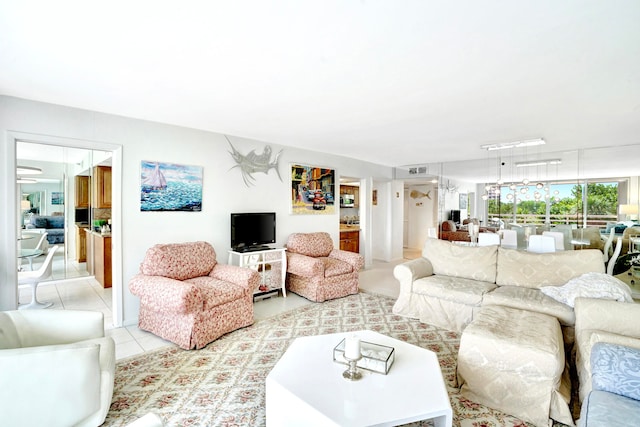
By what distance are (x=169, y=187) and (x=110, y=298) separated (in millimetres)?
2076

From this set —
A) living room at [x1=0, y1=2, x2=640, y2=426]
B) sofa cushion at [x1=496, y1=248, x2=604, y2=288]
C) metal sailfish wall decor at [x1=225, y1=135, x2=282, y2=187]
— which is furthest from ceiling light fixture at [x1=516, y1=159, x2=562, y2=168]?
metal sailfish wall decor at [x1=225, y1=135, x2=282, y2=187]

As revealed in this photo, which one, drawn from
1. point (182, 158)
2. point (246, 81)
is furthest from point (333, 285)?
point (246, 81)

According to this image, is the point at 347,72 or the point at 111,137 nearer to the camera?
the point at 347,72

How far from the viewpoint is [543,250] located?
4.18 metres

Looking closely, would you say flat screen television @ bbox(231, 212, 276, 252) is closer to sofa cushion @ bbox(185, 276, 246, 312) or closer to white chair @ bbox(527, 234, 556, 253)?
sofa cushion @ bbox(185, 276, 246, 312)

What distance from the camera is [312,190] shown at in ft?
17.7

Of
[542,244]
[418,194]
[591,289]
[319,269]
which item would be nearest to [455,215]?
[542,244]

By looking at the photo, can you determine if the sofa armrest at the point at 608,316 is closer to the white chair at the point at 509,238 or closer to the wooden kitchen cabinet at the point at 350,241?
the white chair at the point at 509,238

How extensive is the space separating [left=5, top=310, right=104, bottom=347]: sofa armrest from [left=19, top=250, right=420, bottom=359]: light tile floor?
0.82 m

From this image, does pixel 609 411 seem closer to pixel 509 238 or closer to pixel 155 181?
pixel 155 181

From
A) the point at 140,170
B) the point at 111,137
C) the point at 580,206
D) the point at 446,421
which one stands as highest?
the point at 111,137

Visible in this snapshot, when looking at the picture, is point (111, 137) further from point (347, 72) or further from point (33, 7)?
point (347, 72)

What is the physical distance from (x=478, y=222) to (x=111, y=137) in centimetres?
581

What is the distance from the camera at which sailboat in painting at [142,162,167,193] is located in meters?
3.52
